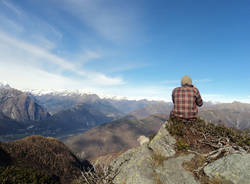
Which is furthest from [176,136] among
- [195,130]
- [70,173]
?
[70,173]

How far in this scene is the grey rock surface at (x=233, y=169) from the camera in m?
5.54

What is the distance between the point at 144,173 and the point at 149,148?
2815 mm

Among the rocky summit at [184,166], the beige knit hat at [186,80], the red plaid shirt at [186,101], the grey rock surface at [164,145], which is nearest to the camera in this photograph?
the rocky summit at [184,166]

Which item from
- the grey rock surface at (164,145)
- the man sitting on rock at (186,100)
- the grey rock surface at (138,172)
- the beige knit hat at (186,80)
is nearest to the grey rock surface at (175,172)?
the grey rock surface at (138,172)

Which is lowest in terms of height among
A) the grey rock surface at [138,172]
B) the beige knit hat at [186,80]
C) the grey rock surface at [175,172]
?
the grey rock surface at [138,172]

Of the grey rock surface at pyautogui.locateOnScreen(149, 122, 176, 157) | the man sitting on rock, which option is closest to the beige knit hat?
the man sitting on rock

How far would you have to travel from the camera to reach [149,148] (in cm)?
1040

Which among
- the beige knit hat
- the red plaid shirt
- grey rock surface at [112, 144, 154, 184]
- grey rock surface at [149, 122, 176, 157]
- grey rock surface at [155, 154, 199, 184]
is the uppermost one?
the beige knit hat

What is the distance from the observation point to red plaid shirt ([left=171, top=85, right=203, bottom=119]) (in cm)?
980

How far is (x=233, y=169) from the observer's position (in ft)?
19.2

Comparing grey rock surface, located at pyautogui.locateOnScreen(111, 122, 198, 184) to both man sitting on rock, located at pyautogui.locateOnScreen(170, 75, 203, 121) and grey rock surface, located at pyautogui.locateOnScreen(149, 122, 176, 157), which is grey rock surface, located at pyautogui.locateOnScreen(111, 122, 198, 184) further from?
man sitting on rock, located at pyautogui.locateOnScreen(170, 75, 203, 121)

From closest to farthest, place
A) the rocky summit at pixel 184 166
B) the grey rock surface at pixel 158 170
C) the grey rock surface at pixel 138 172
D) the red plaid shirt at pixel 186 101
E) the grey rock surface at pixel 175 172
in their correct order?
the rocky summit at pixel 184 166
the grey rock surface at pixel 175 172
the grey rock surface at pixel 158 170
the grey rock surface at pixel 138 172
the red plaid shirt at pixel 186 101

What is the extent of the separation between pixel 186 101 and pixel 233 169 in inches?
186

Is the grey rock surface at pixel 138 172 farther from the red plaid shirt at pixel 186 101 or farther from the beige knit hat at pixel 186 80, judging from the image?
the beige knit hat at pixel 186 80
